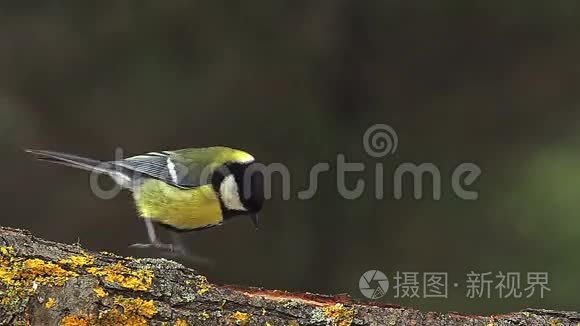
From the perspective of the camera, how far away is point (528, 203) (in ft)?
11.9

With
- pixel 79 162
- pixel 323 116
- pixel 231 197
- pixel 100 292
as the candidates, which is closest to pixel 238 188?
pixel 231 197

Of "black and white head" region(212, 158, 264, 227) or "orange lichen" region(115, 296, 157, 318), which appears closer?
"orange lichen" region(115, 296, 157, 318)

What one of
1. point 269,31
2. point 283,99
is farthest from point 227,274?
point 269,31

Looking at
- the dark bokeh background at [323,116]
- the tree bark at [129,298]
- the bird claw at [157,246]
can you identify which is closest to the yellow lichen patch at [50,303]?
the tree bark at [129,298]

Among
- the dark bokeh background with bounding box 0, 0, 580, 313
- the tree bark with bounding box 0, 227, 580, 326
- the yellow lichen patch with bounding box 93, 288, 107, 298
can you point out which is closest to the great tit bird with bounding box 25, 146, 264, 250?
the tree bark with bounding box 0, 227, 580, 326

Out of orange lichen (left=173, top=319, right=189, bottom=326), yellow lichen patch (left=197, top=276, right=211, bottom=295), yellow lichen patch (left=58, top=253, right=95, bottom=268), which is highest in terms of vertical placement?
yellow lichen patch (left=58, top=253, right=95, bottom=268)

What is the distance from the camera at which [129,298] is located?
1463 mm

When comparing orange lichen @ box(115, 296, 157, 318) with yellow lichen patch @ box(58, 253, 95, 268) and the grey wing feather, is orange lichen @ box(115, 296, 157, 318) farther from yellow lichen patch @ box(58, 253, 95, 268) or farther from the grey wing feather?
the grey wing feather

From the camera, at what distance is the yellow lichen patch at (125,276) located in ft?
4.82

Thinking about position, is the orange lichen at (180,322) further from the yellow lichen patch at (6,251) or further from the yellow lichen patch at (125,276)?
the yellow lichen patch at (6,251)

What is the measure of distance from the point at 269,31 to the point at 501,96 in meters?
1.12

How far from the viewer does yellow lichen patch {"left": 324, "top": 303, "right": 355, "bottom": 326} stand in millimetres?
1574

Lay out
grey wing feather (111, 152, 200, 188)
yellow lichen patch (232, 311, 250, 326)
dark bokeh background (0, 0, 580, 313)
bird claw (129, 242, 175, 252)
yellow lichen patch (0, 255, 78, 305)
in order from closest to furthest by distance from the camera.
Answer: yellow lichen patch (0, 255, 78, 305)
yellow lichen patch (232, 311, 250, 326)
bird claw (129, 242, 175, 252)
grey wing feather (111, 152, 200, 188)
dark bokeh background (0, 0, 580, 313)

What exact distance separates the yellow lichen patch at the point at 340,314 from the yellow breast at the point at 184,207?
784mm
